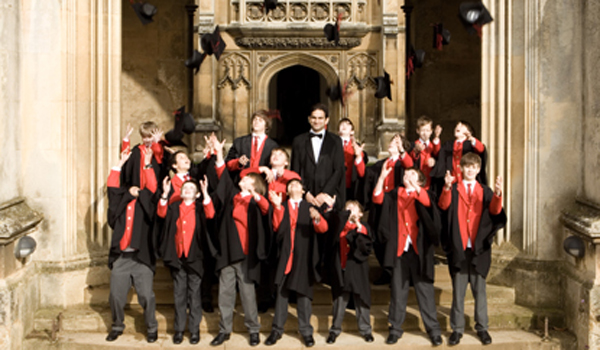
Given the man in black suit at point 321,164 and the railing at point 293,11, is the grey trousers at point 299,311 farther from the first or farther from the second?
the railing at point 293,11

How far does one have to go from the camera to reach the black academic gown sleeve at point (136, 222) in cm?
738

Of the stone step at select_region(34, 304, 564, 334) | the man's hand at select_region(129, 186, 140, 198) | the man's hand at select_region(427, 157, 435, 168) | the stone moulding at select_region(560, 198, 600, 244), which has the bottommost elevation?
the stone step at select_region(34, 304, 564, 334)

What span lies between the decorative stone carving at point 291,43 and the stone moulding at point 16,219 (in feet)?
26.4

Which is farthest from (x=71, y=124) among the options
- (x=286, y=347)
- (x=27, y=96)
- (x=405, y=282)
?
(x=405, y=282)

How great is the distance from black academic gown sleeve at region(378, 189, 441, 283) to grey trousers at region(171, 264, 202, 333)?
5.80 ft

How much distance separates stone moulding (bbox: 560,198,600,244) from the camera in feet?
23.7

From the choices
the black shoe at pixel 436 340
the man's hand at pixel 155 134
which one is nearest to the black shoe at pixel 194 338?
the man's hand at pixel 155 134

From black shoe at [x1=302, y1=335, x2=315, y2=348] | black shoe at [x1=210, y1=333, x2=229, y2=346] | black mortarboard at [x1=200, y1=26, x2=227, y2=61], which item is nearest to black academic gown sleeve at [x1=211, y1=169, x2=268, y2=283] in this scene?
black shoe at [x1=210, y1=333, x2=229, y2=346]

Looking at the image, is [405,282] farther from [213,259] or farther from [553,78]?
[553,78]

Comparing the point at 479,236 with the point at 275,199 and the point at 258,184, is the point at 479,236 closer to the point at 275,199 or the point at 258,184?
the point at 275,199

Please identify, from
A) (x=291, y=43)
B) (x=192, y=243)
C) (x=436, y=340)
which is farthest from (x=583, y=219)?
(x=291, y=43)

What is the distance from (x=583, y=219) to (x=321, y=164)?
2.57 m

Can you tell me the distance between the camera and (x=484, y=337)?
7297 millimetres

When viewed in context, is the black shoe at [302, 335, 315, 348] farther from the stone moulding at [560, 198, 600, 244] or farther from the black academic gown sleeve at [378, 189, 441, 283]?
the stone moulding at [560, 198, 600, 244]
